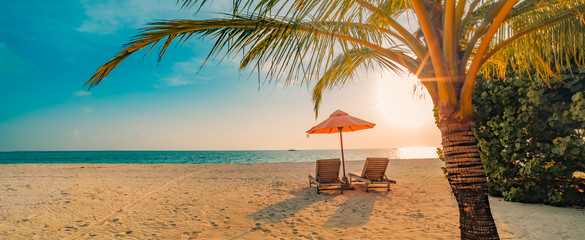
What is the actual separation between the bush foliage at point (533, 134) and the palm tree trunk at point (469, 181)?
10.8 feet

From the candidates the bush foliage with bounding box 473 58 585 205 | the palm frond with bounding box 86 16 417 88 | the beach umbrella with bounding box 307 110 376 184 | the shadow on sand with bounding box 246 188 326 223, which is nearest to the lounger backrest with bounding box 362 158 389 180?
the beach umbrella with bounding box 307 110 376 184

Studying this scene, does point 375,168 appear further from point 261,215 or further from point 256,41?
point 256,41

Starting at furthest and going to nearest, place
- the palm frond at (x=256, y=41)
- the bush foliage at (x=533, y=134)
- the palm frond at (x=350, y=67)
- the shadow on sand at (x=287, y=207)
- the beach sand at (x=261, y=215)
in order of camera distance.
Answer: the shadow on sand at (x=287, y=207) → the bush foliage at (x=533, y=134) → the beach sand at (x=261, y=215) → the palm frond at (x=350, y=67) → the palm frond at (x=256, y=41)

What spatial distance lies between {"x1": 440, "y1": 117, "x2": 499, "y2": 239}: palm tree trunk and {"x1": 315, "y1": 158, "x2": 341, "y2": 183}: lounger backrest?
16.3 feet

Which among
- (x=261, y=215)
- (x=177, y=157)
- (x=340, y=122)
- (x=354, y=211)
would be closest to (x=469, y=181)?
(x=354, y=211)

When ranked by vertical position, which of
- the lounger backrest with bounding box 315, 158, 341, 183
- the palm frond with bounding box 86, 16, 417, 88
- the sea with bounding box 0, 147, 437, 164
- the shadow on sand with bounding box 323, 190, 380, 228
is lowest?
the sea with bounding box 0, 147, 437, 164

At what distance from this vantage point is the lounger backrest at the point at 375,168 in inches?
287

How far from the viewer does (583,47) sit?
118 inches

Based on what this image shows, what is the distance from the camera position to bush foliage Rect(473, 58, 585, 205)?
4.58 m

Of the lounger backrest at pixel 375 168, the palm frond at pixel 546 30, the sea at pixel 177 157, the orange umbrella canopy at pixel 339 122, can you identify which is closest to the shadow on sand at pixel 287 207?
the lounger backrest at pixel 375 168

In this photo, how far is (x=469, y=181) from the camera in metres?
2.34

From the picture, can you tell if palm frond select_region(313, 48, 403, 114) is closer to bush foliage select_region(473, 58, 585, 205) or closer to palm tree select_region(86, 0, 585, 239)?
palm tree select_region(86, 0, 585, 239)

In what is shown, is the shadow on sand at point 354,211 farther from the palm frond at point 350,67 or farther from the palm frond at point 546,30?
the palm frond at point 546,30

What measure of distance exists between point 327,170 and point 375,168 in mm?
1276
